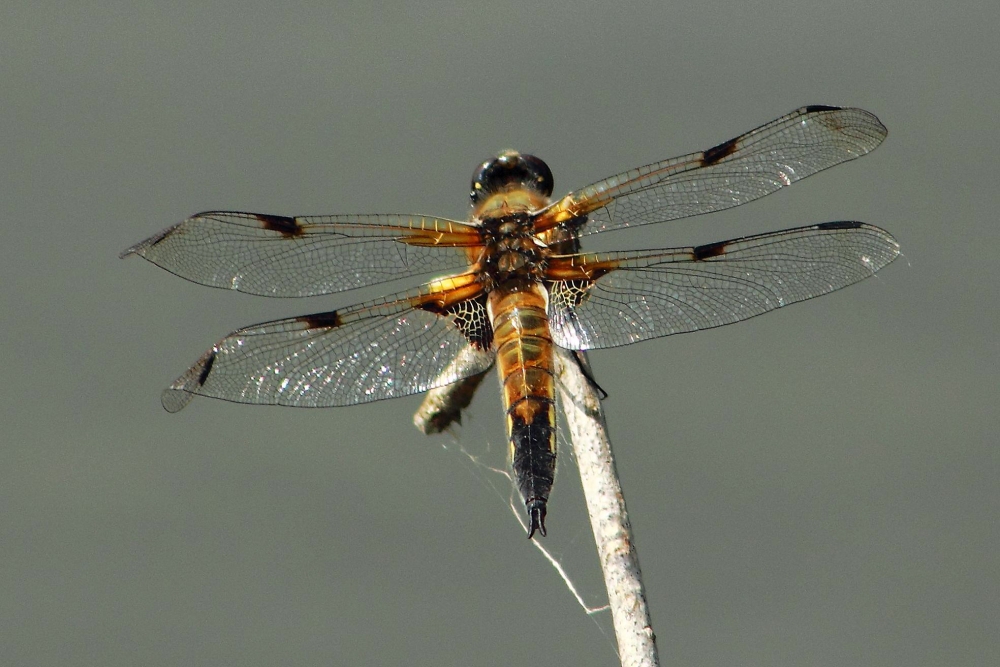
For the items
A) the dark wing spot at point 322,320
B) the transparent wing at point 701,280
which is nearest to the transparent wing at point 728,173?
the transparent wing at point 701,280

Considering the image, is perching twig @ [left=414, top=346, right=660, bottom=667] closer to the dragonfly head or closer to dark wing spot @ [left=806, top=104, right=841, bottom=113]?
the dragonfly head

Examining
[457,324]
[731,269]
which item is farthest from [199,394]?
[731,269]

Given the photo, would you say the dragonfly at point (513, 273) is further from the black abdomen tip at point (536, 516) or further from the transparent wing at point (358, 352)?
the black abdomen tip at point (536, 516)

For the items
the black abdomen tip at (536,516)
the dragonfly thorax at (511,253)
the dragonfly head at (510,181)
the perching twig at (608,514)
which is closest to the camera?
the perching twig at (608,514)

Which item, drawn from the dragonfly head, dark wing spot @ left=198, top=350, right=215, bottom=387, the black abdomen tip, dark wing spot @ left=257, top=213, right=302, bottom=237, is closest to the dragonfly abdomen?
the black abdomen tip

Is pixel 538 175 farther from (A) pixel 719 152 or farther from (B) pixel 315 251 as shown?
(B) pixel 315 251

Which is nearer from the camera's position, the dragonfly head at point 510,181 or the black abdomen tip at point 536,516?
the black abdomen tip at point 536,516

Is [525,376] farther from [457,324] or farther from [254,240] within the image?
[254,240]

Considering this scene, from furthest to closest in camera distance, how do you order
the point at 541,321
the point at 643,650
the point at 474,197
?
the point at 474,197 → the point at 541,321 → the point at 643,650
